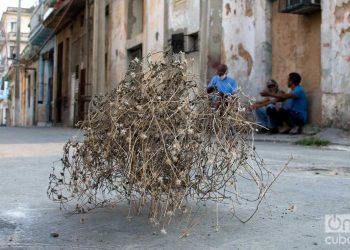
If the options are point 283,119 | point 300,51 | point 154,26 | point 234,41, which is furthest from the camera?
point 154,26

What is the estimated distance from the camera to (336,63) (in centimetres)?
930

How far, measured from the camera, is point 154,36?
16.3 metres

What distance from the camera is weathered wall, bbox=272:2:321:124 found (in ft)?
33.3

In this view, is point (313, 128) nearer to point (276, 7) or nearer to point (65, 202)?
point (276, 7)

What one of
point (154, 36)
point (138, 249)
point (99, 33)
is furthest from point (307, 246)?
point (99, 33)

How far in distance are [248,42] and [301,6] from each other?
7.36 feet

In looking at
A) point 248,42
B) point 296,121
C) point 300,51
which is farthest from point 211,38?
point 296,121

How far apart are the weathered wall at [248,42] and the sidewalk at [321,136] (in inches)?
83.0

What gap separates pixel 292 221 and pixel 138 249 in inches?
37.1

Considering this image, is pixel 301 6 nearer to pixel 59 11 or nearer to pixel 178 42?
pixel 178 42

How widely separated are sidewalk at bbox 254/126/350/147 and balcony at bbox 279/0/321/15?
7.37ft

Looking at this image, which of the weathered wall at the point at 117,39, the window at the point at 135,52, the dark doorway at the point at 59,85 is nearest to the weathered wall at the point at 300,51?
the window at the point at 135,52

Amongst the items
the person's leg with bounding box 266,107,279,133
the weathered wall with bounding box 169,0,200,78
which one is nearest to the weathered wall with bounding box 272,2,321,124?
the person's leg with bounding box 266,107,279,133

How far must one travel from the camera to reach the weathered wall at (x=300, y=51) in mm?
10141
